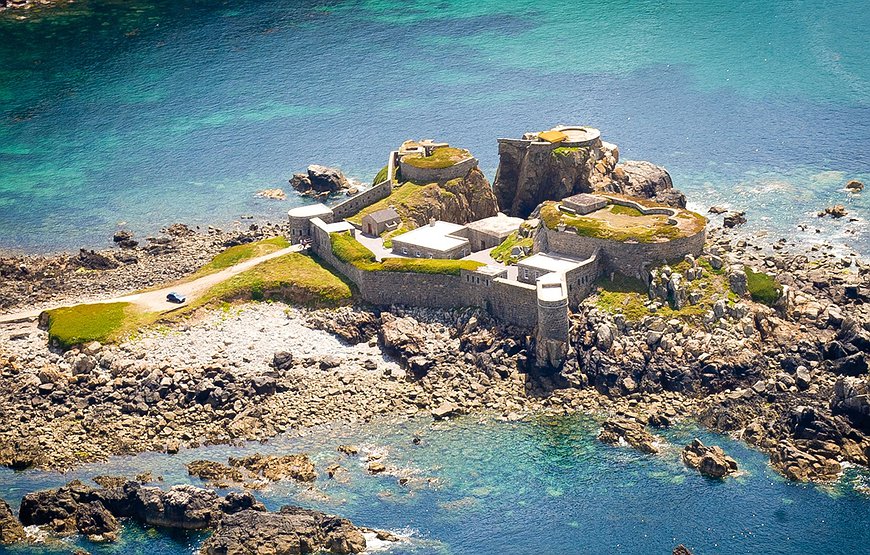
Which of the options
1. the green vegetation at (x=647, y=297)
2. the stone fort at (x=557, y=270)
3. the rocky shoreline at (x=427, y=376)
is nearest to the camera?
the rocky shoreline at (x=427, y=376)

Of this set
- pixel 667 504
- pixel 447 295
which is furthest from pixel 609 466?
pixel 447 295

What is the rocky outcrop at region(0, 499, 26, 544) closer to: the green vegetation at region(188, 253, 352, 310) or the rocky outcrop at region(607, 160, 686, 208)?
the green vegetation at region(188, 253, 352, 310)

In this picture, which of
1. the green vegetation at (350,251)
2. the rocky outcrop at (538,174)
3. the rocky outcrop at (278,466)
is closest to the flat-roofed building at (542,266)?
the green vegetation at (350,251)

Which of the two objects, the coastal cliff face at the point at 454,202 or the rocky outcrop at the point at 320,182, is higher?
the coastal cliff face at the point at 454,202

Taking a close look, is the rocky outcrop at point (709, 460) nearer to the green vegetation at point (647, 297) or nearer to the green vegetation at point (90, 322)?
the green vegetation at point (647, 297)

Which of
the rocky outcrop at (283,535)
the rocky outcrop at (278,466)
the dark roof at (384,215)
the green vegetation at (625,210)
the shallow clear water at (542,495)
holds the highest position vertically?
the green vegetation at (625,210)

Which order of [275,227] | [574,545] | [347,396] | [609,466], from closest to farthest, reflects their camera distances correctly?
[574,545], [609,466], [347,396], [275,227]

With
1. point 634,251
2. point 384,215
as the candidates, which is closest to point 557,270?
point 634,251

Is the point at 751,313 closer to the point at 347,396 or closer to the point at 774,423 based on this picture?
the point at 774,423
